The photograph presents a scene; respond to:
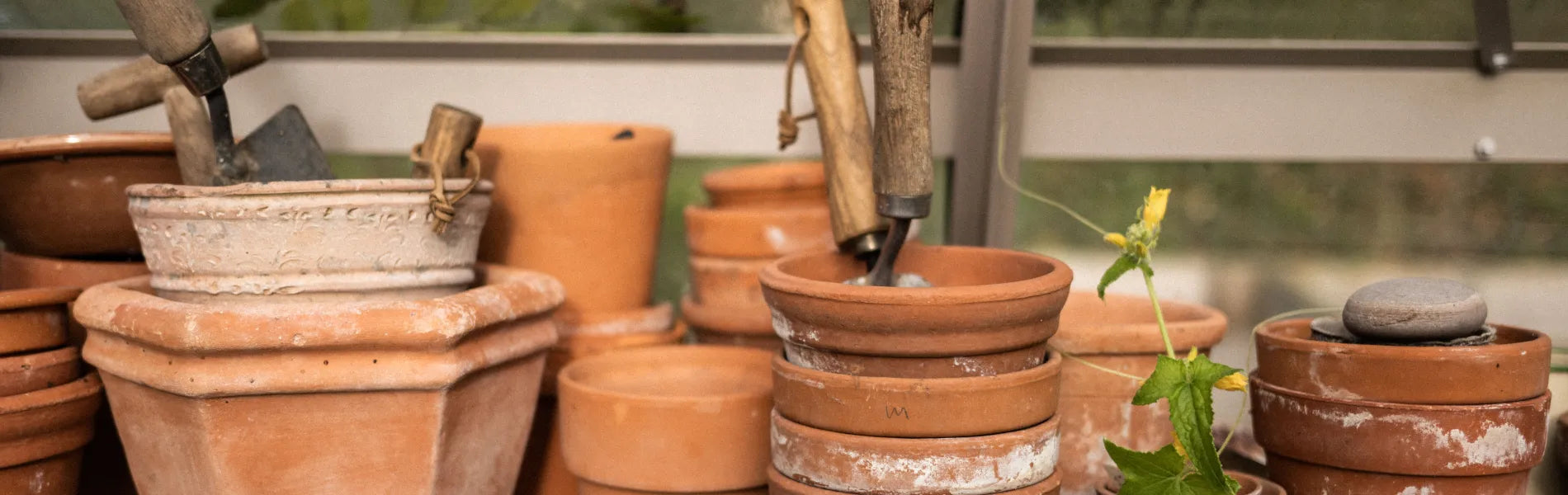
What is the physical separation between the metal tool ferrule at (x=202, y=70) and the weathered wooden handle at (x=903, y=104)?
57 centimetres

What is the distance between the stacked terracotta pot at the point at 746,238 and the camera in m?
1.18

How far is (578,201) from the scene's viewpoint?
1.21 metres

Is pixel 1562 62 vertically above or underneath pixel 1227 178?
above

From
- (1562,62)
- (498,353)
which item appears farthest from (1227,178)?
(498,353)

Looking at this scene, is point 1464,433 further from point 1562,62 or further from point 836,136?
point 1562,62

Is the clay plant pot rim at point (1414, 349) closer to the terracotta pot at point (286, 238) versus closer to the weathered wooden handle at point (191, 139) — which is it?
the terracotta pot at point (286, 238)

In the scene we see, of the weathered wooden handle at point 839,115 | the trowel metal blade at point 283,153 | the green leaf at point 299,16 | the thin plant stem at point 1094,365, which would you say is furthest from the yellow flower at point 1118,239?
the green leaf at point 299,16

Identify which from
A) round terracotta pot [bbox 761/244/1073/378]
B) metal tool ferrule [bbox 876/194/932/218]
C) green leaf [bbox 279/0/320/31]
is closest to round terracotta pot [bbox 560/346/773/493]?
round terracotta pot [bbox 761/244/1073/378]

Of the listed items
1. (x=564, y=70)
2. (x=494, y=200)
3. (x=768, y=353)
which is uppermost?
(x=564, y=70)

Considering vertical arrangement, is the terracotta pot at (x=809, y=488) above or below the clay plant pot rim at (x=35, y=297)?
below

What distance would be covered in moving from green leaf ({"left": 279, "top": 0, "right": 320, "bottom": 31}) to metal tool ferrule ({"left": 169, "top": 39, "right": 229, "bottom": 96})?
0.50 metres

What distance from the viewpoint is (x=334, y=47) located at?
143 cm

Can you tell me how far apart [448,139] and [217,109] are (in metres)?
0.20

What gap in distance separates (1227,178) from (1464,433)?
2.07 ft
